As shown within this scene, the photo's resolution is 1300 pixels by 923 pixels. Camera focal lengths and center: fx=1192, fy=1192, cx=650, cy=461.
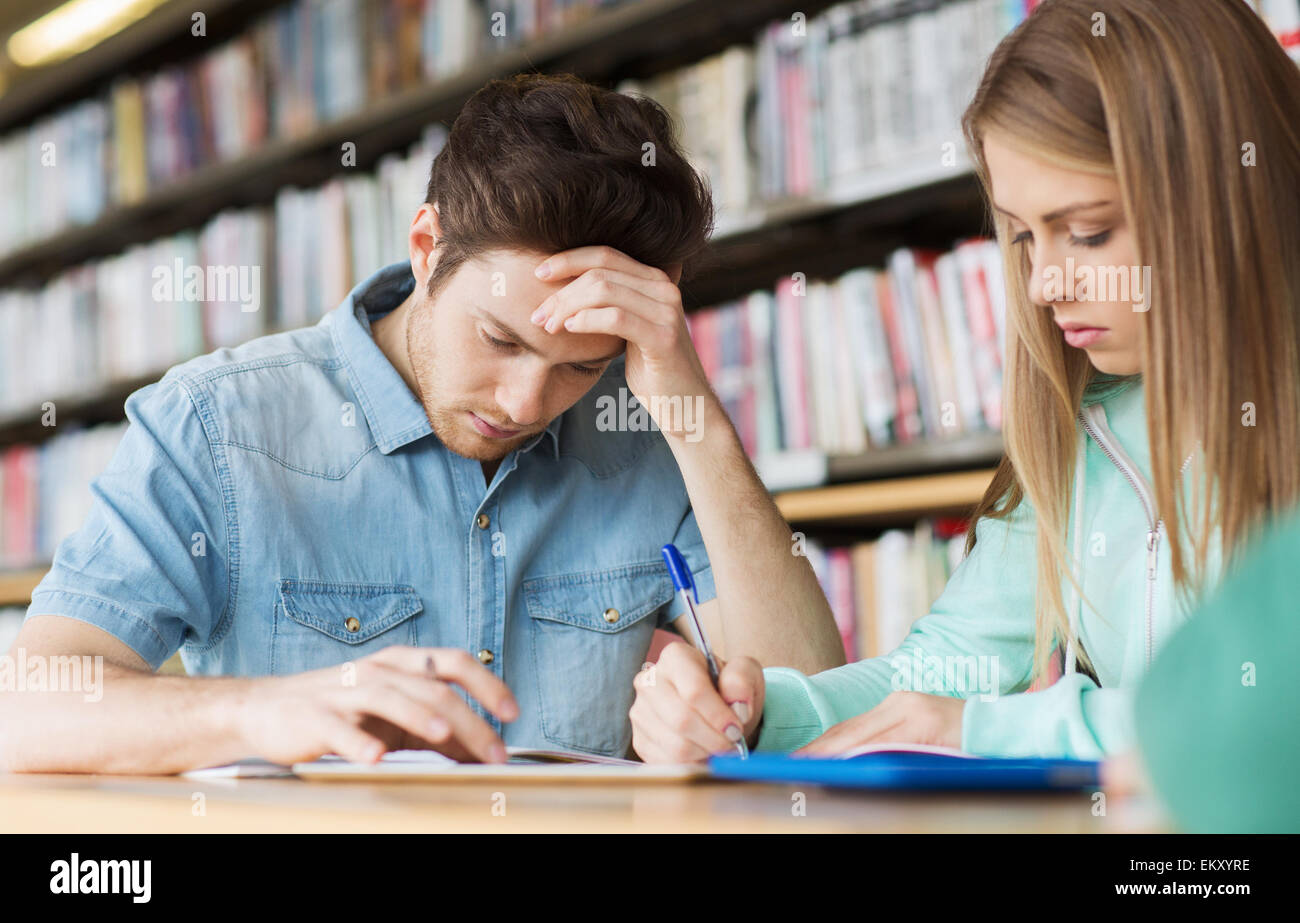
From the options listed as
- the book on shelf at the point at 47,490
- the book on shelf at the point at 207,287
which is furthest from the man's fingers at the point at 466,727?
the book on shelf at the point at 47,490

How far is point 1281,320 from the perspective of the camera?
2.89 ft

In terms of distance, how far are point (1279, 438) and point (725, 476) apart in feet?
1.78

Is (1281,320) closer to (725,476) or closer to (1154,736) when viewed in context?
(725,476)

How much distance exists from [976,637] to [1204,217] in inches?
16.5

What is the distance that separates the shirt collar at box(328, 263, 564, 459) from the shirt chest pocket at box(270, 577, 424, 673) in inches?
6.0

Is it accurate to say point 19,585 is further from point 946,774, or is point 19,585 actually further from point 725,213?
point 946,774

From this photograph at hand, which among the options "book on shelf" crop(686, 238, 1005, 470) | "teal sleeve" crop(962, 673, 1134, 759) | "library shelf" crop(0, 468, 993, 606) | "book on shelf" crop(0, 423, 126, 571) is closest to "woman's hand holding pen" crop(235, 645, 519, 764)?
"teal sleeve" crop(962, 673, 1134, 759)

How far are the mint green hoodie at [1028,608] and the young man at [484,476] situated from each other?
187 mm

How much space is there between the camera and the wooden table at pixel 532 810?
1.46 feet

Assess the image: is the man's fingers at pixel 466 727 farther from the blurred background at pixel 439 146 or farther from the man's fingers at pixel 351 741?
the blurred background at pixel 439 146

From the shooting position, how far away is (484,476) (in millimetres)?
1282
